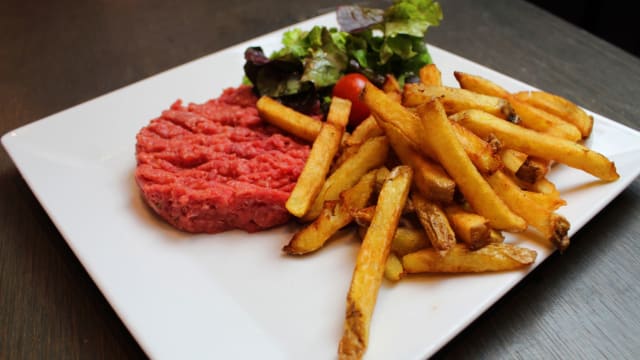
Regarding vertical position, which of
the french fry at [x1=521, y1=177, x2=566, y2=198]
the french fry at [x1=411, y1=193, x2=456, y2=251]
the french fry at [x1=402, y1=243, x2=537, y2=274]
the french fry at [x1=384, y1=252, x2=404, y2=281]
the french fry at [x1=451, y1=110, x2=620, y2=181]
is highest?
the french fry at [x1=451, y1=110, x2=620, y2=181]

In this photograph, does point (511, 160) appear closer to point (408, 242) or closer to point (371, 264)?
point (408, 242)

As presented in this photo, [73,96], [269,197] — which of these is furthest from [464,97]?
[73,96]

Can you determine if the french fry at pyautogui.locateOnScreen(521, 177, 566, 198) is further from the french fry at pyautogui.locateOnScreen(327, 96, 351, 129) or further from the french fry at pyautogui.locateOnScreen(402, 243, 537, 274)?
the french fry at pyautogui.locateOnScreen(327, 96, 351, 129)

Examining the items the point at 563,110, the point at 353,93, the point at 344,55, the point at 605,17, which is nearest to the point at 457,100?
the point at 563,110

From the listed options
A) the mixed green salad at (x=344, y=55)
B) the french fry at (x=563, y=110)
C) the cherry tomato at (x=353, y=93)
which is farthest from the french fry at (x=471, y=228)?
the mixed green salad at (x=344, y=55)

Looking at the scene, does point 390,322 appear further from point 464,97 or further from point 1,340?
point 1,340

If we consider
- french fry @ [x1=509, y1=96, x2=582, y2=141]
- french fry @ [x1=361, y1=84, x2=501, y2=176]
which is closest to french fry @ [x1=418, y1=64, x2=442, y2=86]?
french fry @ [x1=509, y1=96, x2=582, y2=141]
